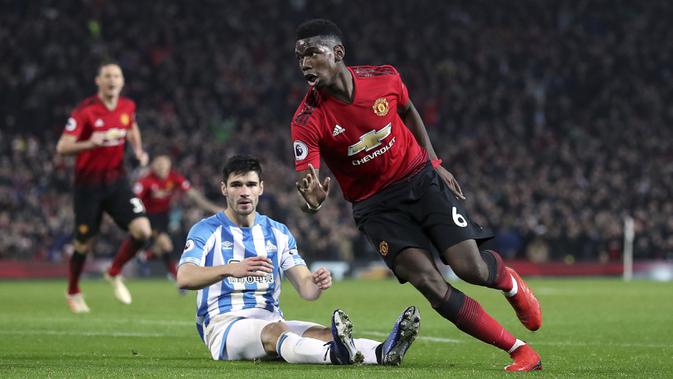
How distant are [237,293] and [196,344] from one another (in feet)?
6.94

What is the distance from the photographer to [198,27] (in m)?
35.6

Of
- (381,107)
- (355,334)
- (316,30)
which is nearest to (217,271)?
(381,107)

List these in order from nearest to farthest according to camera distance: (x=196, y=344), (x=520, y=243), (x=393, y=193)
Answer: (x=393, y=193) → (x=196, y=344) → (x=520, y=243)

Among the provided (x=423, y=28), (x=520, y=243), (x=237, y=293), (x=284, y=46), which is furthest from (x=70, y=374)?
(x=423, y=28)

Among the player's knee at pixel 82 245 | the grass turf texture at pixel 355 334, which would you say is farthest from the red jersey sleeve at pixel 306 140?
the player's knee at pixel 82 245

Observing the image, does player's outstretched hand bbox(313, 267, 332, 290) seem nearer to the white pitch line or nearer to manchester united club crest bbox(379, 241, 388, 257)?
manchester united club crest bbox(379, 241, 388, 257)

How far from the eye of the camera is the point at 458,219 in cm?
753

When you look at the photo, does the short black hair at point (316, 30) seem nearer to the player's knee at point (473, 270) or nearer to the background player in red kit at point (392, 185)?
the background player in red kit at point (392, 185)

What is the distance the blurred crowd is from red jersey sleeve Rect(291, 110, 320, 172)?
19.8 m

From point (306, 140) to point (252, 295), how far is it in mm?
1315

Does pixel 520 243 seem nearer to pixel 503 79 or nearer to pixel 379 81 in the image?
pixel 503 79

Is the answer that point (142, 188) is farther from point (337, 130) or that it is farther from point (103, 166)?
point (337, 130)

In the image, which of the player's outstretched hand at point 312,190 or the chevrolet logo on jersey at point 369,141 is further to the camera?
the chevrolet logo on jersey at point 369,141

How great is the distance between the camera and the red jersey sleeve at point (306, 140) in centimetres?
721
